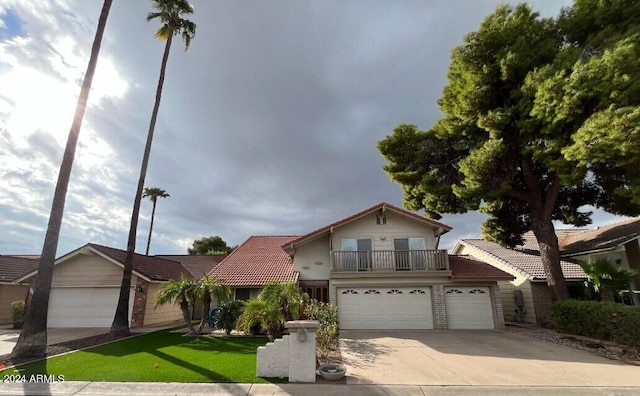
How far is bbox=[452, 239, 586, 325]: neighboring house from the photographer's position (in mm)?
18344

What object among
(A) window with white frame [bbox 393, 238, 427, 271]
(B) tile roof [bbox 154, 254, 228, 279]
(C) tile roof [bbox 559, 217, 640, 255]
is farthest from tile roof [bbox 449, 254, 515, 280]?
(B) tile roof [bbox 154, 254, 228, 279]

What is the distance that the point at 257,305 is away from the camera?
33.9 feet

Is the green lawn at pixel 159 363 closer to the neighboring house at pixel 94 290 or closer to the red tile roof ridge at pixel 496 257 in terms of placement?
the neighboring house at pixel 94 290

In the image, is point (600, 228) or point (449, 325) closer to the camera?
point (449, 325)

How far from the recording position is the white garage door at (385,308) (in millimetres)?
16438

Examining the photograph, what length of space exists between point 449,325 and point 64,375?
51.6 ft

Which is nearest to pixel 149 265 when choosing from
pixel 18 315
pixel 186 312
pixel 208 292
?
pixel 18 315

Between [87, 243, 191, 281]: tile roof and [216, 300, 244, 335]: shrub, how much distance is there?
6778 millimetres

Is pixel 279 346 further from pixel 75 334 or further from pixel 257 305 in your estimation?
pixel 75 334

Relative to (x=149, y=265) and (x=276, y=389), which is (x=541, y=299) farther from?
(x=149, y=265)

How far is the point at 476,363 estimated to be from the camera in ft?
30.1

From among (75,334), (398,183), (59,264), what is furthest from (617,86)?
(59,264)

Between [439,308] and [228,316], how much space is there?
10600 mm

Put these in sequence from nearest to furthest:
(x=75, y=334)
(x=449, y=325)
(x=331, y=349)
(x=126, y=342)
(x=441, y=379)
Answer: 1. (x=441, y=379)
2. (x=331, y=349)
3. (x=126, y=342)
4. (x=75, y=334)
5. (x=449, y=325)
